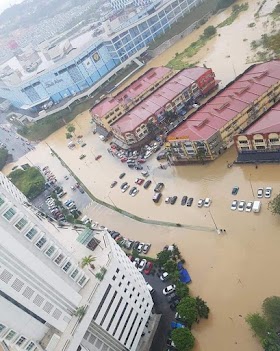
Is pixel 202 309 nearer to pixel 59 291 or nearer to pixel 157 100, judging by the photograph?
pixel 59 291

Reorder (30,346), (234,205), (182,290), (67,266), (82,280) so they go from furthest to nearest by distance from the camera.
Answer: (234,205)
(182,290)
(82,280)
(67,266)
(30,346)

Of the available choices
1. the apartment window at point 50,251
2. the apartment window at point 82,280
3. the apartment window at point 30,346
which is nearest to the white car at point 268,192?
the apartment window at point 82,280

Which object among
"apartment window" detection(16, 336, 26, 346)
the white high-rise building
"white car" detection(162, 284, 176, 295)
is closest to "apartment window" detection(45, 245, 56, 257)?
the white high-rise building

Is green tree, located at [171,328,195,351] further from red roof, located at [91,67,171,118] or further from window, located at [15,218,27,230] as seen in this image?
red roof, located at [91,67,171,118]

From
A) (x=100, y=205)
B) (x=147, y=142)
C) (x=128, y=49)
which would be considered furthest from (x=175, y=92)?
(x=128, y=49)

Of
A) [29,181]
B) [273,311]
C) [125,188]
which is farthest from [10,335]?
[29,181]

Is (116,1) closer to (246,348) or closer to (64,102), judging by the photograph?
(64,102)
